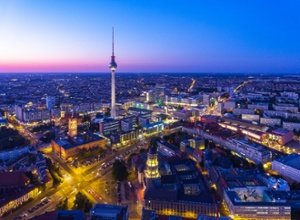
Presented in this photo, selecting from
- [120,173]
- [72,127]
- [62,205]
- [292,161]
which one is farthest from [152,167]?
[72,127]

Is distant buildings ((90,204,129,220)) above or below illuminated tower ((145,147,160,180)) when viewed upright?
below

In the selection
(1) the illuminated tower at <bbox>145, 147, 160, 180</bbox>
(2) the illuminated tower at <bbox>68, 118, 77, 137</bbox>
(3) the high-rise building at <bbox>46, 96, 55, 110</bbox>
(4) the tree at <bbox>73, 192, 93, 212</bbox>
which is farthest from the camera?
(3) the high-rise building at <bbox>46, 96, 55, 110</bbox>

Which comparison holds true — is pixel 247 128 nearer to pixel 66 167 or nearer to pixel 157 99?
pixel 66 167

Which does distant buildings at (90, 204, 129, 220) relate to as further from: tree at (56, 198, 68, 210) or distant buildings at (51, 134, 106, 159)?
distant buildings at (51, 134, 106, 159)

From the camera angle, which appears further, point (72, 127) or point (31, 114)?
point (31, 114)

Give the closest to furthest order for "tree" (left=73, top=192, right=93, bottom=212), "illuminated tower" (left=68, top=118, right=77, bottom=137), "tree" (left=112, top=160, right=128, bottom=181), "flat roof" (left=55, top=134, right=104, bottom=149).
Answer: "tree" (left=73, top=192, right=93, bottom=212) < "tree" (left=112, top=160, right=128, bottom=181) < "flat roof" (left=55, top=134, right=104, bottom=149) < "illuminated tower" (left=68, top=118, right=77, bottom=137)

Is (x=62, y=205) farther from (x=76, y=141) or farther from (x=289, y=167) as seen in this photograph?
(x=289, y=167)

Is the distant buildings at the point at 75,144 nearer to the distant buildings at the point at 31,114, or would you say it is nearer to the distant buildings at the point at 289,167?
the distant buildings at the point at 31,114

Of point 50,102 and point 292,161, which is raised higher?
point 50,102

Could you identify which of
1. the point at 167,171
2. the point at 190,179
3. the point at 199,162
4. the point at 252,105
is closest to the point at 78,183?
the point at 167,171

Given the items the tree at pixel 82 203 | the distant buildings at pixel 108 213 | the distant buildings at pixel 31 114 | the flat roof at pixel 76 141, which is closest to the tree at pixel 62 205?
the tree at pixel 82 203

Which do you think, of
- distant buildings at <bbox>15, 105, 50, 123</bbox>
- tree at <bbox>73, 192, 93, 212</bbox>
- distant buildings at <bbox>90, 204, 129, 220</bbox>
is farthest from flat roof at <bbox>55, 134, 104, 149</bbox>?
distant buildings at <bbox>15, 105, 50, 123</bbox>

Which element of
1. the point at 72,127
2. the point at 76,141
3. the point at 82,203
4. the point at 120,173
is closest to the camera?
the point at 82,203
